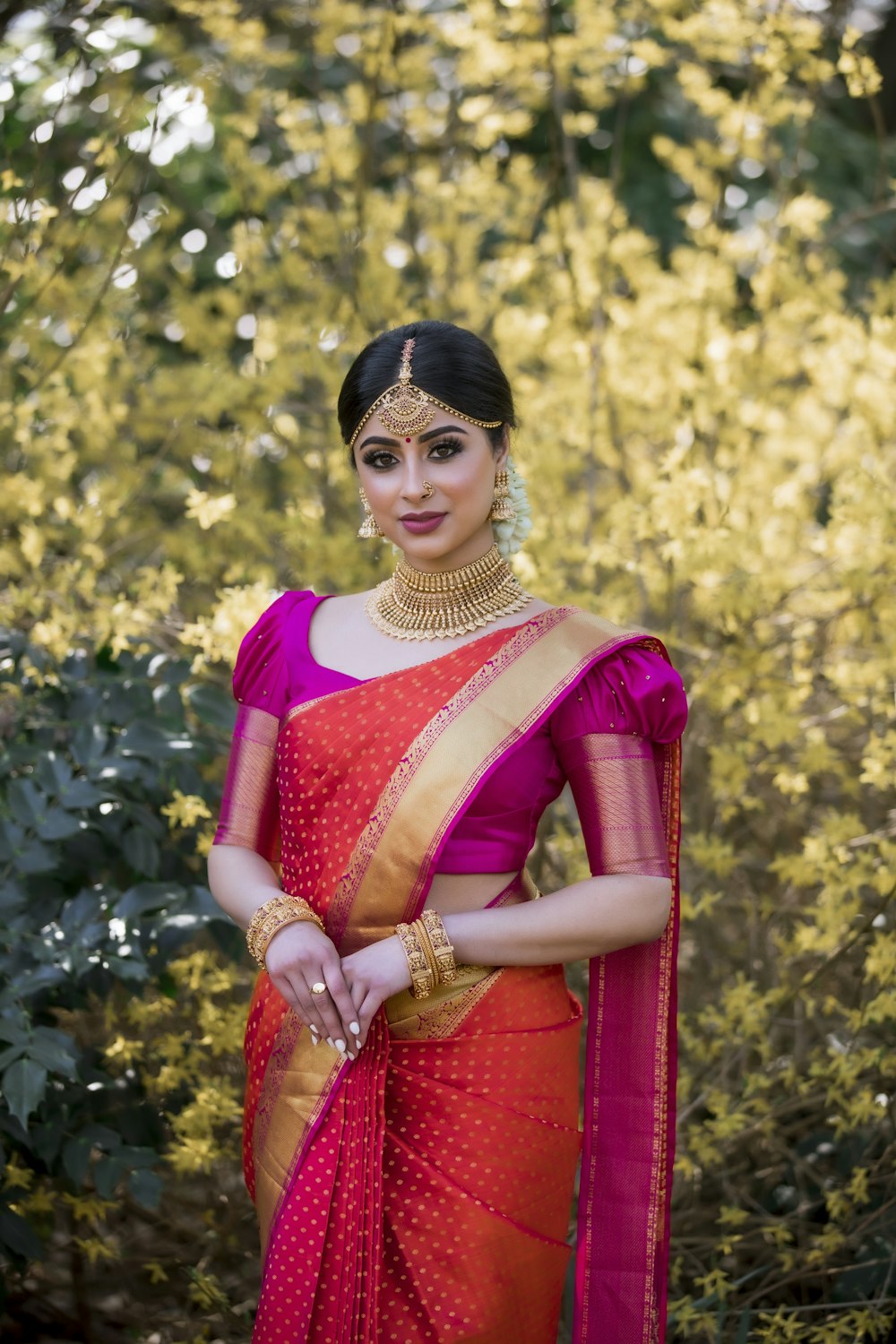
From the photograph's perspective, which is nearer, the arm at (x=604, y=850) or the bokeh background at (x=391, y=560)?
the arm at (x=604, y=850)

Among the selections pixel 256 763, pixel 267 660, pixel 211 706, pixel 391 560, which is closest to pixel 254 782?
pixel 256 763

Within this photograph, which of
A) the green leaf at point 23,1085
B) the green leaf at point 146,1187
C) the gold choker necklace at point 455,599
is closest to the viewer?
the gold choker necklace at point 455,599

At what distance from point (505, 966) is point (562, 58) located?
244cm

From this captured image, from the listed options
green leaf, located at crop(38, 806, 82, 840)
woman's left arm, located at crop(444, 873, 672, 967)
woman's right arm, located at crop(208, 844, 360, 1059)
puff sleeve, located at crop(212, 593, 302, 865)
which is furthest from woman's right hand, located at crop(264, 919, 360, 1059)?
green leaf, located at crop(38, 806, 82, 840)

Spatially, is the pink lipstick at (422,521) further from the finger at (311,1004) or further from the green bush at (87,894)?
the green bush at (87,894)

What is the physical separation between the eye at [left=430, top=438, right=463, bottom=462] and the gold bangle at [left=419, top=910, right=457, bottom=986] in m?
0.51

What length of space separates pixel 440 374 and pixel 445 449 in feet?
0.28

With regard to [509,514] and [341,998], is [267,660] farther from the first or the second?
[341,998]

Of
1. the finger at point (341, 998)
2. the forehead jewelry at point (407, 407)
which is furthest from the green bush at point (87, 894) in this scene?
the forehead jewelry at point (407, 407)

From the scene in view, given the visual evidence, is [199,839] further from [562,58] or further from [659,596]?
[562,58]

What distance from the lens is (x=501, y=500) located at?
5.00 feet

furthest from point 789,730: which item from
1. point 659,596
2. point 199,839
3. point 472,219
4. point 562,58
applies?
point 472,219

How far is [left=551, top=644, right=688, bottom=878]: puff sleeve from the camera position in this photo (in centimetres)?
139

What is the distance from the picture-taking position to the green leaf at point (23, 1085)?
1669mm
